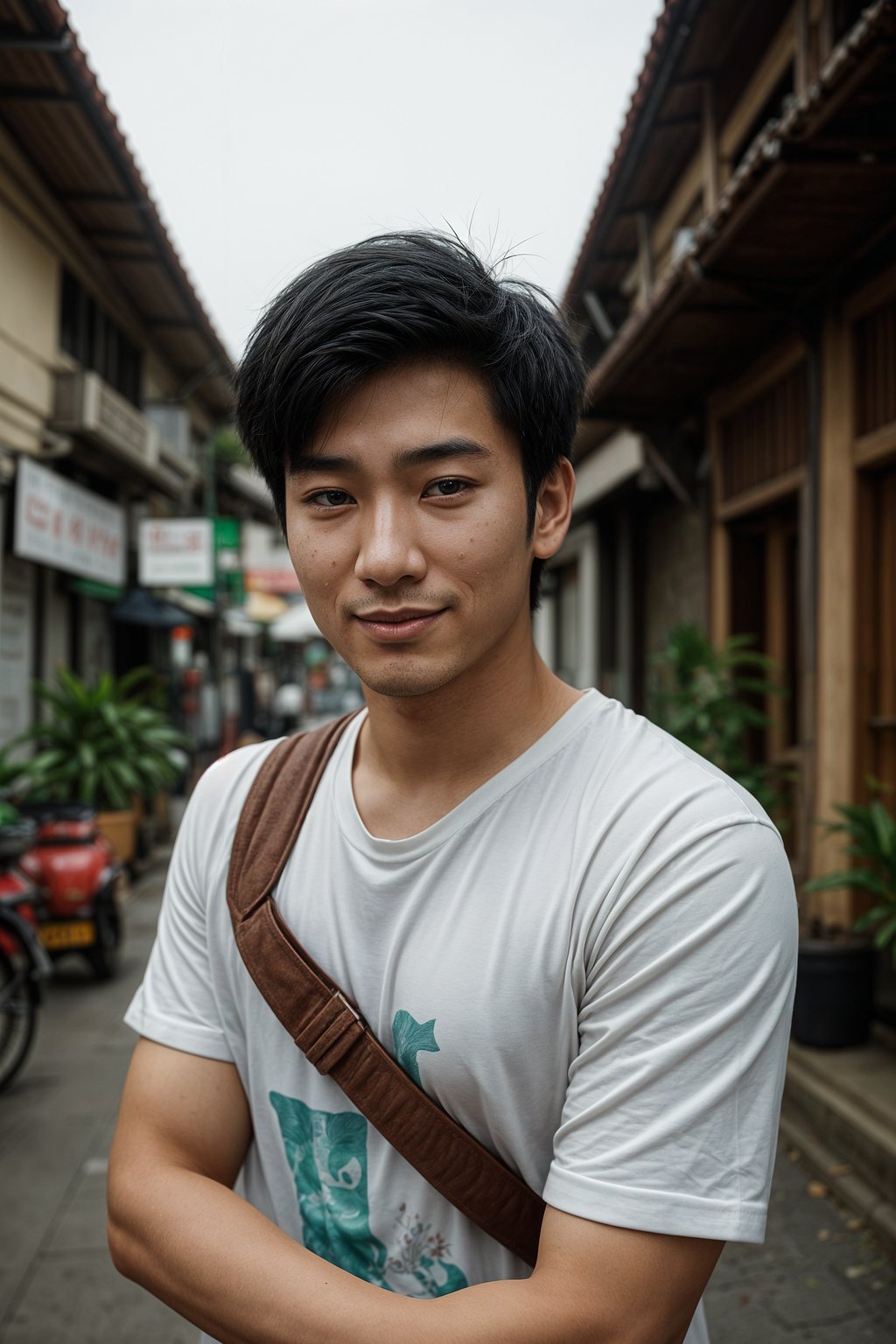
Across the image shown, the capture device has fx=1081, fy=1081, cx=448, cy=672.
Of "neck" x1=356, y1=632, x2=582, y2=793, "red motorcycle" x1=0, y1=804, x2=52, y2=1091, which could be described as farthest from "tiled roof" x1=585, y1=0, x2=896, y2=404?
"red motorcycle" x1=0, y1=804, x2=52, y2=1091

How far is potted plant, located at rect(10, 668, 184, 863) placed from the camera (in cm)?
887

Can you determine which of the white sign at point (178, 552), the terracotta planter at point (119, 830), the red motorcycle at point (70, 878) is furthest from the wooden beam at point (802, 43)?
the white sign at point (178, 552)

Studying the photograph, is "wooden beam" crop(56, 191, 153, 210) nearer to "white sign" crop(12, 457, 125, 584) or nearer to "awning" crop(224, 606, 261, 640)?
"white sign" crop(12, 457, 125, 584)

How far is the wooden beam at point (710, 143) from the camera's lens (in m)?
7.57

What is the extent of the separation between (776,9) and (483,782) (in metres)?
7.04

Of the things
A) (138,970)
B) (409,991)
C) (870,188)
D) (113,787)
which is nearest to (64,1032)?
(138,970)

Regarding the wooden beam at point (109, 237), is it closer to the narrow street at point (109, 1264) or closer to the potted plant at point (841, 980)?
the narrow street at point (109, 1264)

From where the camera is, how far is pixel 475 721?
1.46m

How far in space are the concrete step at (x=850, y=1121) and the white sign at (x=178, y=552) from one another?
950cm

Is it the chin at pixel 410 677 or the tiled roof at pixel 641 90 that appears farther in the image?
the tiled roof at pixel 641 90

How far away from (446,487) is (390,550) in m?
0.11

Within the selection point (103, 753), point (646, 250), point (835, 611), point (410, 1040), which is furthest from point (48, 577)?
point (410, 1040)

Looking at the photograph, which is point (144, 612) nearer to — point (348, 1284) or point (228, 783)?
point (228, 783)

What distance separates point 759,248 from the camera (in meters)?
5.17
